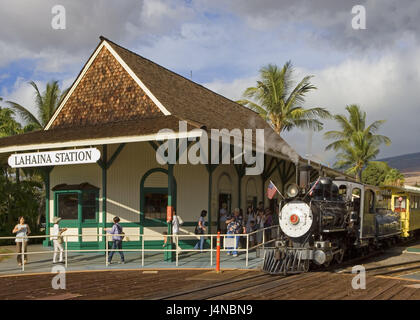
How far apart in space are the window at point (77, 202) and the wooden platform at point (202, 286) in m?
5.16

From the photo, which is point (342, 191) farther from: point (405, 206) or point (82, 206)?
point (82, 206)

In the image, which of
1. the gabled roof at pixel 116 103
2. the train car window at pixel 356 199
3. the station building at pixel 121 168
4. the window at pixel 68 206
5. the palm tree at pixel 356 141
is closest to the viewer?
the train car window at pixel 356 199

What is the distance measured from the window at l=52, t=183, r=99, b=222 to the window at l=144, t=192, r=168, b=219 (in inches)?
70.6

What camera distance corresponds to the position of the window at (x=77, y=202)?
1680 cm

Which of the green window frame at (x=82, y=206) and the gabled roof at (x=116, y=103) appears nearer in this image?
the gabled roof at (x=116, y=103)

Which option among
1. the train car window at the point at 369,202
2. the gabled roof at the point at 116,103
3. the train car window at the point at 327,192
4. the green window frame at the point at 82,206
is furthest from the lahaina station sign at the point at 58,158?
the train car window at the point at 369,202

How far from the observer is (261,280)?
1063cm

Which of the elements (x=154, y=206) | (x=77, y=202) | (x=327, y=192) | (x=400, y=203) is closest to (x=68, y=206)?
(x=77, y=202)

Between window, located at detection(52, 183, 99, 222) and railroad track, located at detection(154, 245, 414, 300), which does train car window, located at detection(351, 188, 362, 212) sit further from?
window, located at detection(52, 183, 99, 222)

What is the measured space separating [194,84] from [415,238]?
1393cm

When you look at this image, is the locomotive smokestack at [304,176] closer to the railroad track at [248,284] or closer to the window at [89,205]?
the railroad track at [248,284]

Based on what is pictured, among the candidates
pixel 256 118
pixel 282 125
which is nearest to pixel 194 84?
pixel 256 118

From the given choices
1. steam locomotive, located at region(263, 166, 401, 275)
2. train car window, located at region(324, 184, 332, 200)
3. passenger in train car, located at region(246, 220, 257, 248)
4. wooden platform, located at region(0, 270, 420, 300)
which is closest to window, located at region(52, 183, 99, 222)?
wooden platform, located at region(0, 270, 420, 300)

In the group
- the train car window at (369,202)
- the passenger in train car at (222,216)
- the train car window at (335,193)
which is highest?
the train car window at (335,193)
